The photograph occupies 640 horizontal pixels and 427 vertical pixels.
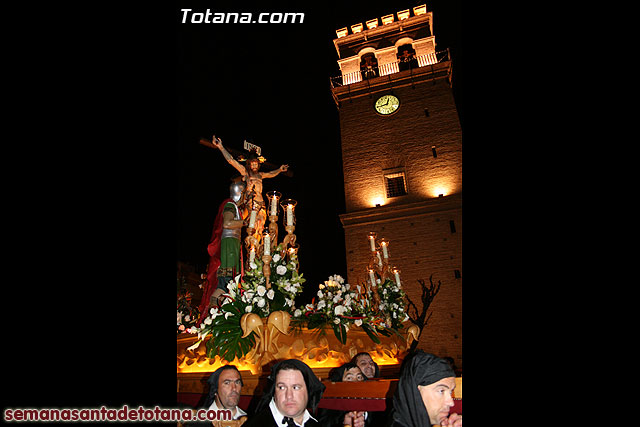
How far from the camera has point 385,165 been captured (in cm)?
2180

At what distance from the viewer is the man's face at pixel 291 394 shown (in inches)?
124

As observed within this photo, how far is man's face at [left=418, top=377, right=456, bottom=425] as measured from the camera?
2918 mm

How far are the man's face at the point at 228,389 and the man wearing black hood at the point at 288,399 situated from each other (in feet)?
2.06

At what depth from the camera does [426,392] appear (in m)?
2.94

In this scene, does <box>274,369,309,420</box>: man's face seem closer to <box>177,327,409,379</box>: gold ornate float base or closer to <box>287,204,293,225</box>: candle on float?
<box>177,327,409,379</box>: gold ornate float base

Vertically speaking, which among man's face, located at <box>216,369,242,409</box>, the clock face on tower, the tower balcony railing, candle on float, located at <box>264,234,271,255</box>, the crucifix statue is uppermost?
the tower balcony railing

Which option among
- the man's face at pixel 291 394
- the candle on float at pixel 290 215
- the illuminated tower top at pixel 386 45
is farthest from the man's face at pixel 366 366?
the illuminated tower top at pixel 386 45

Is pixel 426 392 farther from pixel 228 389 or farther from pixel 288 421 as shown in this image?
pixel 228 389

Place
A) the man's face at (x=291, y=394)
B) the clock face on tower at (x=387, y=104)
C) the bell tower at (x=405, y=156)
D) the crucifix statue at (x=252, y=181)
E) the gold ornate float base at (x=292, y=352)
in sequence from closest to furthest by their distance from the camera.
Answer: the man's face at (x=291, y=394), the gold ornate float base at (x=292, y=352), the crucifix statue at (x=252, y=181), the bell tower at (x=405, y=156), the clock face on tower at (x=387, y=104)

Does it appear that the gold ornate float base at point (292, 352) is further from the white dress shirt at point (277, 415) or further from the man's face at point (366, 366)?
the white dress shirt at point (277, 415)

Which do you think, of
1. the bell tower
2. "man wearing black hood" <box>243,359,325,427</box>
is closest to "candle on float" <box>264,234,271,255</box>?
"man wearing black hood" <box>243,359,325,427</box>

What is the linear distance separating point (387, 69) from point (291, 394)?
22669mm

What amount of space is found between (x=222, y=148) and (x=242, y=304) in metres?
3.51

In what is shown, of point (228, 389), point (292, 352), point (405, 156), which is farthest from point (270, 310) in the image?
point (405, 156)
